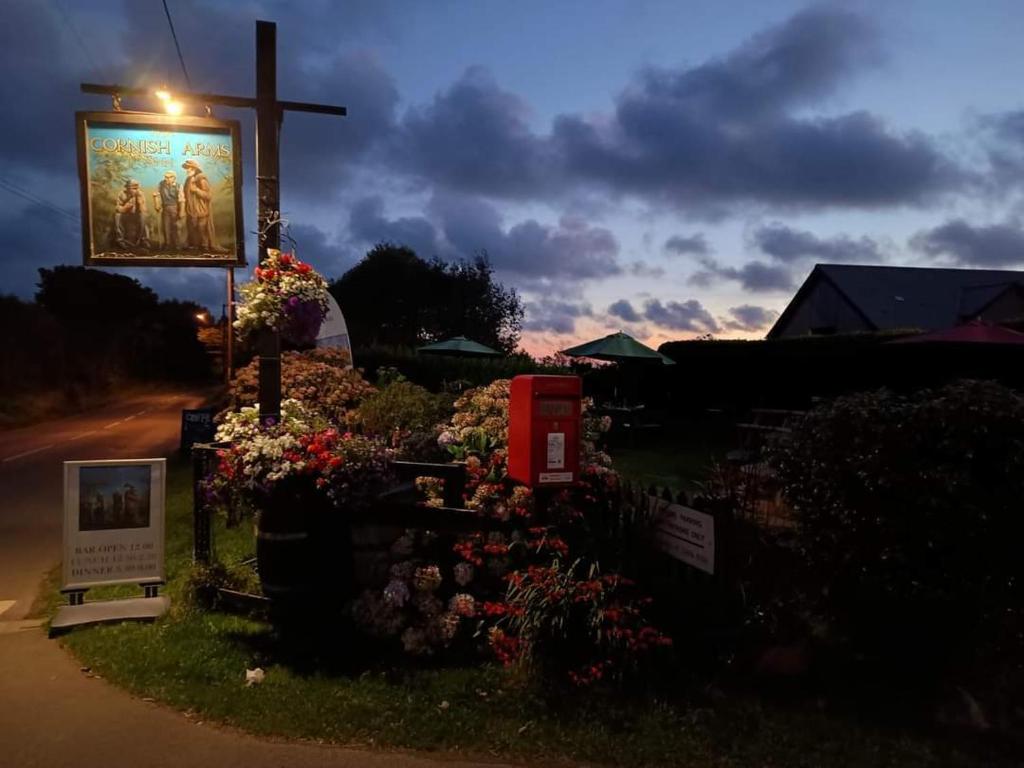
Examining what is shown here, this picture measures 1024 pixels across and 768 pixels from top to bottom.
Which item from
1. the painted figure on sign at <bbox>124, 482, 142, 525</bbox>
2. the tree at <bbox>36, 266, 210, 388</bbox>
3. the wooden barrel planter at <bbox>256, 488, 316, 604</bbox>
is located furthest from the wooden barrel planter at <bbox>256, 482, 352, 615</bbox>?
the tree at <bbox>36, 266, 210, 388</bbox>

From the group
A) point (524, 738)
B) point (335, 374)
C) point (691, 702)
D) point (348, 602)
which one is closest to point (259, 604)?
point (348, 602)

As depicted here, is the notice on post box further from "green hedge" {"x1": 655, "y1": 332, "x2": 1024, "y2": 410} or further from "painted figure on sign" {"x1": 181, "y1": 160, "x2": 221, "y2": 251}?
"green hedge" {"x1": 655, "y1": 332, "x2": 1024, "y2": 410}

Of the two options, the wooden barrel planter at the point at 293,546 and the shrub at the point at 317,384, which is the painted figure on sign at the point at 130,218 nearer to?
the wooden barrel planter at the point at 293,546

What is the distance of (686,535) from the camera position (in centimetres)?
517

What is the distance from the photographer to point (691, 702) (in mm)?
4422

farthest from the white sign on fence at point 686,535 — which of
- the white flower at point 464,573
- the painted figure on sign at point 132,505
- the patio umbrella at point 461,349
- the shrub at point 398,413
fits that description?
the patio umbrella at point 461,349

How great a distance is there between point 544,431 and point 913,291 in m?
35.8

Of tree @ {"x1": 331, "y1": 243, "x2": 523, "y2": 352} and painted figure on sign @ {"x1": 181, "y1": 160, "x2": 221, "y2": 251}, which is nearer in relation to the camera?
painted figure on sign @ {"x1": 181, "y1": 160, "x2": 221, "y2": 251}

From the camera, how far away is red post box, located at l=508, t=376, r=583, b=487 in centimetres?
509

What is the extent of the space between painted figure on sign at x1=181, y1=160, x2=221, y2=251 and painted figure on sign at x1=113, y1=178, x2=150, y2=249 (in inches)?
12.8

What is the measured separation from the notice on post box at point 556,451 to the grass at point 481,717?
4.28 ft

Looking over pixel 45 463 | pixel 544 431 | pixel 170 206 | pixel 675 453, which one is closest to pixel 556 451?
pixel 544 431

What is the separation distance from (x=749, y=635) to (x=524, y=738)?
1.56 metres

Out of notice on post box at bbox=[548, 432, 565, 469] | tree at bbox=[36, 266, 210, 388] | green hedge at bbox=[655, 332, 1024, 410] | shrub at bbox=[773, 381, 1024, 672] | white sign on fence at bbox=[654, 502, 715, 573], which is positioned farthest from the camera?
tree at bbox=[36, 266, 210, 388]
